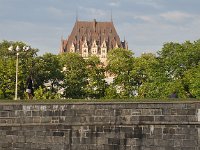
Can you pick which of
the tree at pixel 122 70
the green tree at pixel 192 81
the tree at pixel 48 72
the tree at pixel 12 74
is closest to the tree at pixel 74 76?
the tree at pixel 48 72

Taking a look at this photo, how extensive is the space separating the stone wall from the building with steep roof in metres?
115

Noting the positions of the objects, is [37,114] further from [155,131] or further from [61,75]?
[61,75]

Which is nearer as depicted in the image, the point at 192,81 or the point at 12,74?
the point at 192,81

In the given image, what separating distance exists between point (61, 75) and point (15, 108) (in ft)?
136

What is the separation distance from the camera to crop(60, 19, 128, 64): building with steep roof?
432ft

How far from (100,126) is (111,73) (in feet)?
152

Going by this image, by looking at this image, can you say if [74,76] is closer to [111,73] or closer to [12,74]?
[111,73]

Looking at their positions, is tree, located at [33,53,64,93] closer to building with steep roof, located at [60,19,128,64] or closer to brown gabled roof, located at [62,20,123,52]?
building with steep roof, located at [60,19,128,64]

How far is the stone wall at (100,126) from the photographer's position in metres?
14.8

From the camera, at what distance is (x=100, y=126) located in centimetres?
1503

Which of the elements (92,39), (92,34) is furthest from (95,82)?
(92,34)

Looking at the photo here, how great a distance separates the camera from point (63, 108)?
15250 millimetres

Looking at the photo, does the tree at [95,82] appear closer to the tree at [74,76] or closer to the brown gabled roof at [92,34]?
the tree at [74,76]

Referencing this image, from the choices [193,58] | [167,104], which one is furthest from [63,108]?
[193,58]
